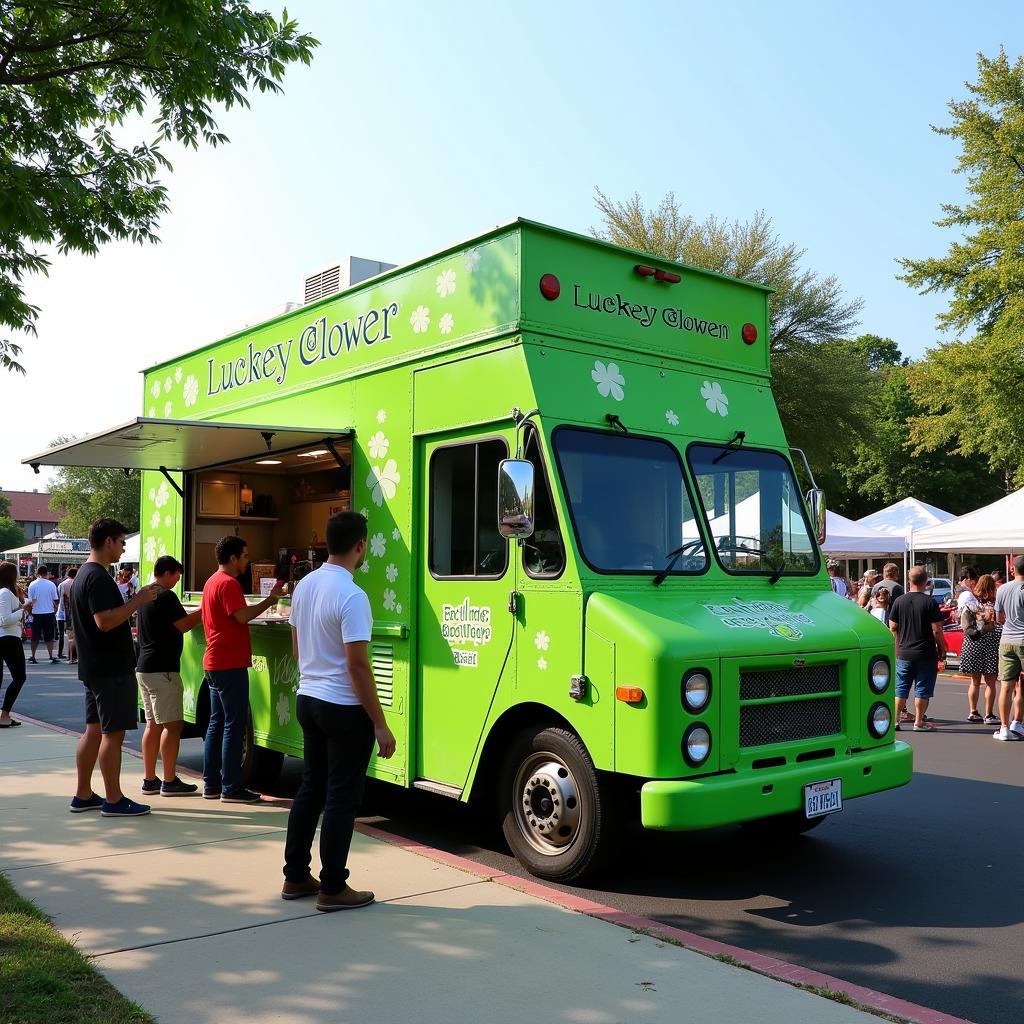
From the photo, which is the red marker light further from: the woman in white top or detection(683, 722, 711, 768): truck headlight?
the woman in white top

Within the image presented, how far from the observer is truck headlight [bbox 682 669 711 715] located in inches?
202

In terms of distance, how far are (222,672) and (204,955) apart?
3.31 metres

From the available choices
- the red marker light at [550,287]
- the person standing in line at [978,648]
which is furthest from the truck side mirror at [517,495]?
the person standing in line at [978,648]

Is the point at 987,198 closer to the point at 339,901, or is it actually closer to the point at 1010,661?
the point at 1010,661

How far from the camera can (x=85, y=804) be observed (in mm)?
7281

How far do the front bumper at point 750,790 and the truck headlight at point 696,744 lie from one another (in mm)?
98

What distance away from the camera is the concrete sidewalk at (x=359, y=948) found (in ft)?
13.0

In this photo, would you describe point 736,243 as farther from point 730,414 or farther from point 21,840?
point 21,840

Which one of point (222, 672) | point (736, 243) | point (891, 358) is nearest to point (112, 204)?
point (222, 672)

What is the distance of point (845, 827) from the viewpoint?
7.29 meters

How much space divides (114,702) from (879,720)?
16.2ft

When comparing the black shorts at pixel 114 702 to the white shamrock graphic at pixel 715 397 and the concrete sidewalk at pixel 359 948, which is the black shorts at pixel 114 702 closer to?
the concrete sidewalk at pixel 359 948

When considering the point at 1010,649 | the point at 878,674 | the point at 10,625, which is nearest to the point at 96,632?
the point at 878,674

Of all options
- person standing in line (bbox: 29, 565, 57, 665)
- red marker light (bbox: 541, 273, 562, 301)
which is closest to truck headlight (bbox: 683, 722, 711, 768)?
red marker light (bbox: 541, 273, 562, 301)
